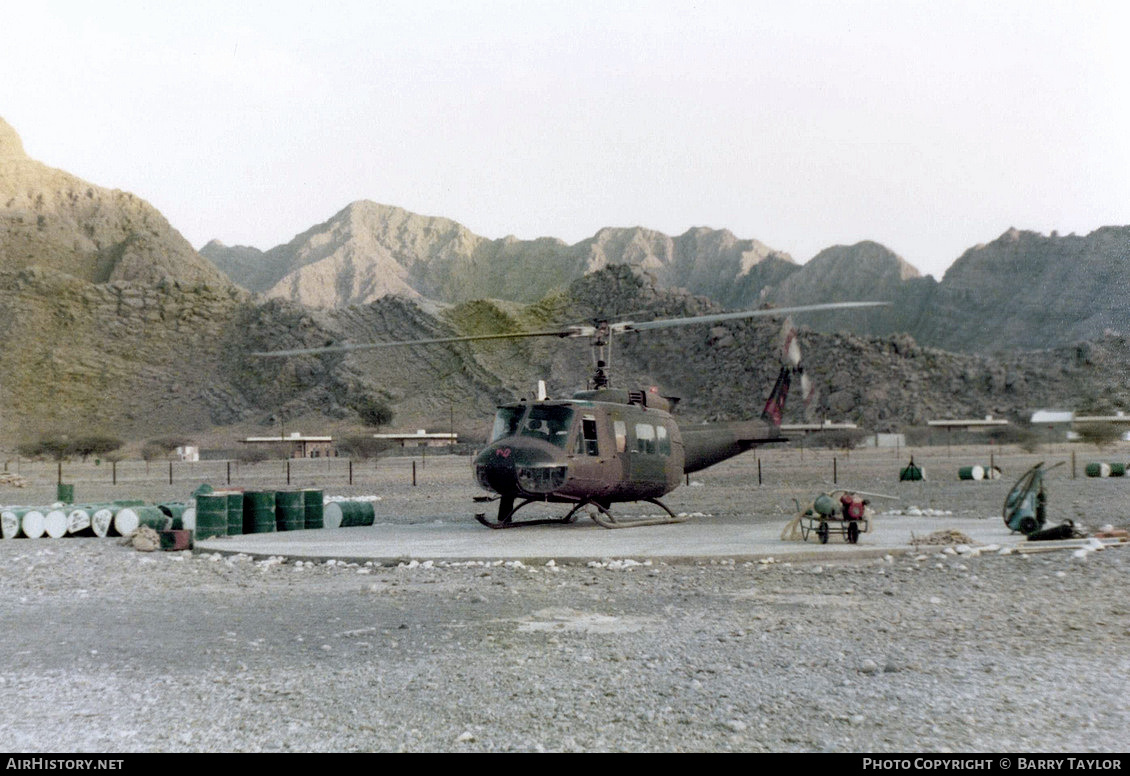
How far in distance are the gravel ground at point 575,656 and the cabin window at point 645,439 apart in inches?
207

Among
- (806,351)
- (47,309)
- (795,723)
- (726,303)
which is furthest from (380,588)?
(726,303)

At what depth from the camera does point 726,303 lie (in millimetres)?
184375

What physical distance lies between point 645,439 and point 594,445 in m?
1.57

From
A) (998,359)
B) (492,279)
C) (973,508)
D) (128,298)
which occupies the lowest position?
(973,508)

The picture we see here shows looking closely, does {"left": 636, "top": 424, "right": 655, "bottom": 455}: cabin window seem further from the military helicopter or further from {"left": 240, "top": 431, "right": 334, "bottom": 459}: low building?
{"left": 240, "top": 431, "right": 334, "bottom": 459}: low building

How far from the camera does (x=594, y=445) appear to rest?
54.6 ft

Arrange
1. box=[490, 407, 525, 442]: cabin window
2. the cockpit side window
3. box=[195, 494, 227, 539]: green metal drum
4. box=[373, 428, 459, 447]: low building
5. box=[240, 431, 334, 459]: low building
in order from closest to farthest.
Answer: box=[195, 494, 227, 539]: green metal drum < box=[490, 407, 525, 442]: cabin window < the cockpit side window < box=[240, 431, 334, 459]: low building < box=[373, 428, 459, 447]: low building

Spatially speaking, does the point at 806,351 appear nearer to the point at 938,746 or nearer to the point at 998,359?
the point at 998,359

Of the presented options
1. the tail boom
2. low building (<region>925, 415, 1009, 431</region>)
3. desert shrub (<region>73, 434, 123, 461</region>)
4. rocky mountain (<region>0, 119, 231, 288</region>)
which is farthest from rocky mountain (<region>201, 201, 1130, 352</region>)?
the tail boom

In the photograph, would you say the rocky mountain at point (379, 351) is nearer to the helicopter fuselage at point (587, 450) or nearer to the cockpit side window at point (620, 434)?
the helicopter fuselage at point (587, 450)

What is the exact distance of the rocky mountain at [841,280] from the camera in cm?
12312

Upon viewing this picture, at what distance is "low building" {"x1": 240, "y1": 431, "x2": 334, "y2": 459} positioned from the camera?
276 feet

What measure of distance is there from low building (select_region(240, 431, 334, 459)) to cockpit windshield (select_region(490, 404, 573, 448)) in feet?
222
